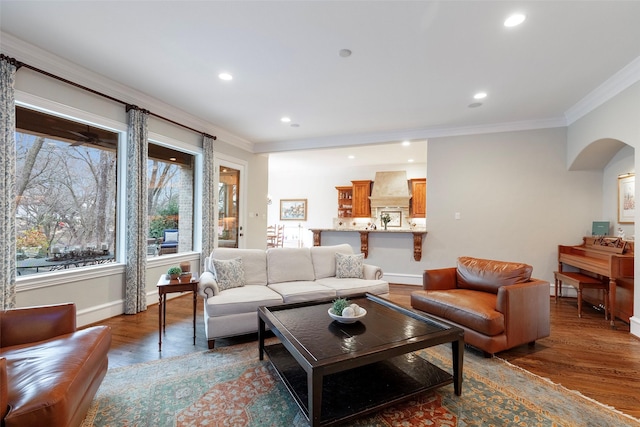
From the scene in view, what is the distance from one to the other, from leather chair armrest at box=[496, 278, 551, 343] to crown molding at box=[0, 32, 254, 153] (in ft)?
15.7

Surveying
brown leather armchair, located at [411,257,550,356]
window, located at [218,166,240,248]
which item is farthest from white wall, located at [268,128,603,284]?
window, located at [218,166,240,248]

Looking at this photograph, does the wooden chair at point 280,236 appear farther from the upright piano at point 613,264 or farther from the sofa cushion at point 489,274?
the upright piano at point 613,264

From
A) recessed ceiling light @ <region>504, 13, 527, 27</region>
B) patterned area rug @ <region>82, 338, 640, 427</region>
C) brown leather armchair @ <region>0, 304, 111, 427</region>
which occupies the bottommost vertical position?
patterned area rug @ <region>82, 338, 640, 427</region>

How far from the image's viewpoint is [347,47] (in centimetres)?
271

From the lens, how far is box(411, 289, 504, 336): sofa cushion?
2.51m

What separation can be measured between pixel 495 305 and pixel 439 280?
745mm

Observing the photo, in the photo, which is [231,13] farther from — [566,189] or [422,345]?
[566,189]

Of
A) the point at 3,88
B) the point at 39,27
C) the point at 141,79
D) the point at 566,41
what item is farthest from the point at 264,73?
the point at 566,41

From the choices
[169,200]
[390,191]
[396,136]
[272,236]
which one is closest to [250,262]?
[169,200]

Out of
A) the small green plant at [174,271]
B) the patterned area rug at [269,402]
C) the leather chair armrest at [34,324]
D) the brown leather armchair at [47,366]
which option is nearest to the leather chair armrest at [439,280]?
the patterned area rug at [269,402]

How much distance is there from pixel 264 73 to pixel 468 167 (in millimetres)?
3790

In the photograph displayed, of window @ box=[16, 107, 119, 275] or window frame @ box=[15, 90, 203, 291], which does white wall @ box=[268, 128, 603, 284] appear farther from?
window @ box=[16, 107, 119, 275]

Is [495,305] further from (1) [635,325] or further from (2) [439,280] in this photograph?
(1) [635,325]

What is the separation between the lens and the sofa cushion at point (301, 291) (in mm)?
3082
